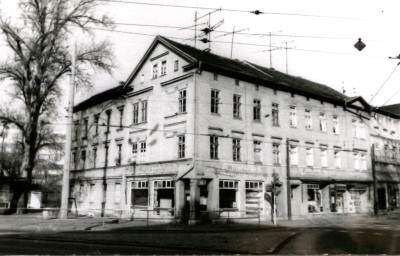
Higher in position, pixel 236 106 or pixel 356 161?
pixel 236 106

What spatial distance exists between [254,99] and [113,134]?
43.7ft

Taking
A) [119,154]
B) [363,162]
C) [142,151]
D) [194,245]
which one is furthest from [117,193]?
[363,162]

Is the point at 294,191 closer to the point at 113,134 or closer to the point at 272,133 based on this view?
the point at 272,133

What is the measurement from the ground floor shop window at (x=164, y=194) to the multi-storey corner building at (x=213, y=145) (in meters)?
0.07

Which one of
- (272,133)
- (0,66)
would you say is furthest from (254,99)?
(0,66)

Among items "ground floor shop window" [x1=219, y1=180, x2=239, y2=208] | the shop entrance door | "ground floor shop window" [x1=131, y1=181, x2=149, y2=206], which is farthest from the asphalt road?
the shop entrance door

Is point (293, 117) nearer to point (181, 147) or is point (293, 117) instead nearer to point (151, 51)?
point (181, 147)

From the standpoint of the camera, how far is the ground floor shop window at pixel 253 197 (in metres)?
29.5

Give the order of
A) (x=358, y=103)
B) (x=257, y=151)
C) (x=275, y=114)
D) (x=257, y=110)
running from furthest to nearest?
1. (x=358, y=103)
2. (x=275, y=114)
3. (x=257, y=110)
4. (x=257, y=151)

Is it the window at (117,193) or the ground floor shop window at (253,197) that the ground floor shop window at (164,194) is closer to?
the window at (117,193)

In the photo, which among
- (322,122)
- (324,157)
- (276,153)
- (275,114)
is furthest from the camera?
(322,122)

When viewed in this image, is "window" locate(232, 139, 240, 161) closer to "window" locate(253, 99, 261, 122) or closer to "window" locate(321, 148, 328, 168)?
"window" locate(253, 99, 261, 122)

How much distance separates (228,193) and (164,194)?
464 centimetres

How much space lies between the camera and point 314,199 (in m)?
34.9
